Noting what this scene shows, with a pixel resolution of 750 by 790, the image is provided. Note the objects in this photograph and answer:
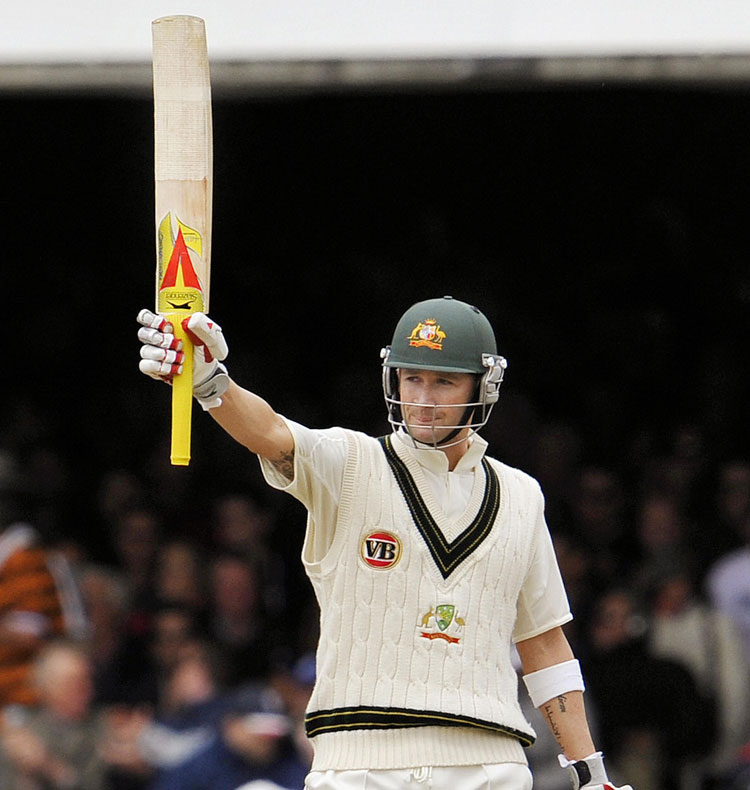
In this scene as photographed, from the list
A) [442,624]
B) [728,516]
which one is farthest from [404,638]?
[728,516]

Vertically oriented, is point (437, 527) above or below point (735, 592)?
above

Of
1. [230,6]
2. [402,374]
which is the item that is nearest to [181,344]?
[402,374]

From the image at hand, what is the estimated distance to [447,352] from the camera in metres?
4.29

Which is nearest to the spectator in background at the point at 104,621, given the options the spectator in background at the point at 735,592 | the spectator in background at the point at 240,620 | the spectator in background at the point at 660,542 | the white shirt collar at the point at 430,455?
the spectator in background at the point at 240,620

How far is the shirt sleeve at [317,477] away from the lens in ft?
13.6

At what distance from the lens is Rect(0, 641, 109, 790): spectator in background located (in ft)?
21.9

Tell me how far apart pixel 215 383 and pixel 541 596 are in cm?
108

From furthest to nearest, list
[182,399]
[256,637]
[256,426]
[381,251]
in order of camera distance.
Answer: [381,251] → [256,637] → [256,426] → [182,399]

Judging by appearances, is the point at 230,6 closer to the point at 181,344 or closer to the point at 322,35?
the point at 322,35

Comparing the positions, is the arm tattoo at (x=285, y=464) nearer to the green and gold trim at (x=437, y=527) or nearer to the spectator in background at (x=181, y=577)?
the green and gold trim at (x=437, y=527)

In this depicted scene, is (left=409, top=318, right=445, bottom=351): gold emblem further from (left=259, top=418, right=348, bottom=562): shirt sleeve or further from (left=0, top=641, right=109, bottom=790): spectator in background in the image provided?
(left=0, top=641, right=109, bottom=790): spectator in background

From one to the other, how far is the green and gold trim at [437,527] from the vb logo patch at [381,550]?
78 millimetres

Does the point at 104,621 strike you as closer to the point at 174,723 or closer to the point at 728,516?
the point at 174,723

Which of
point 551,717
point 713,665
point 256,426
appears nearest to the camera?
point 256,426
